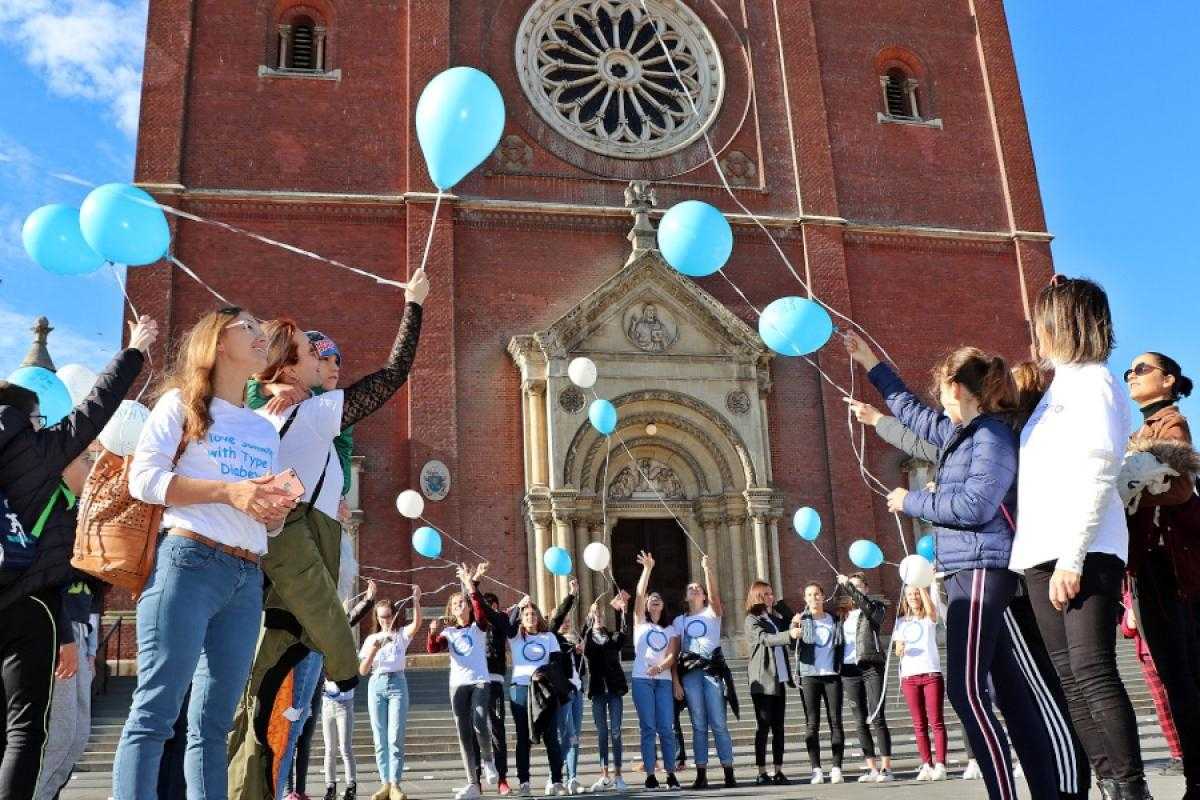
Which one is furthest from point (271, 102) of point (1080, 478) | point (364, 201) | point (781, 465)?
point (1080, 478)

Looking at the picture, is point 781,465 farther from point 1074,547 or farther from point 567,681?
point 1074,547

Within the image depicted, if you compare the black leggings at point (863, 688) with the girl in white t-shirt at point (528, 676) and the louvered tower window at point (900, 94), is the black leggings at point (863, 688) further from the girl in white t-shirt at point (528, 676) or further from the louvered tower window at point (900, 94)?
the louvered tower window at point (900, 94)

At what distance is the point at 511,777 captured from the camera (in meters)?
10.4

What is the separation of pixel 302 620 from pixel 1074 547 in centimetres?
284

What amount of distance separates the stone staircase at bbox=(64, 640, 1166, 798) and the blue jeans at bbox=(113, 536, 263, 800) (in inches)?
260

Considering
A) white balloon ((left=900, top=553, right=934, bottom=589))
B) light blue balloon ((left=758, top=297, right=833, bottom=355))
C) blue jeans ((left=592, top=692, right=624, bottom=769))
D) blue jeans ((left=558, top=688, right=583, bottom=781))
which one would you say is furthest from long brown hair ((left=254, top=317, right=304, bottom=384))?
white balloon ((left=900, top=553, right=934, bottom=589))

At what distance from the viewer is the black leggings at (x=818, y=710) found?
892 centimetres

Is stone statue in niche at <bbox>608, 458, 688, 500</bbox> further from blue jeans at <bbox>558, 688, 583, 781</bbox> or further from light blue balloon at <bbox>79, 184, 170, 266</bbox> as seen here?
light blue balloon at <bbox>79, 184, 170, 266</bbox>

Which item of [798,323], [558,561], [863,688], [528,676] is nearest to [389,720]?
[528,676]

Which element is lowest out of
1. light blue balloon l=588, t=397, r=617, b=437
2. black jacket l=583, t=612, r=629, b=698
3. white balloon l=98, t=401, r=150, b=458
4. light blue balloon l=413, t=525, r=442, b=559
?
black jacket l=583, t=612, r=629, b=698

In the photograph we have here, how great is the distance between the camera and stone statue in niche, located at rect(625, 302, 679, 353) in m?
18.4

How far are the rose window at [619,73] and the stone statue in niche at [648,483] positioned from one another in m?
6.00

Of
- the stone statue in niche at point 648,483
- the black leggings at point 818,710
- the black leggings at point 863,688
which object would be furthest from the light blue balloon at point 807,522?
the stone statue in niche at point 648,483

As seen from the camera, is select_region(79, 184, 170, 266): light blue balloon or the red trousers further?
the red trousers
